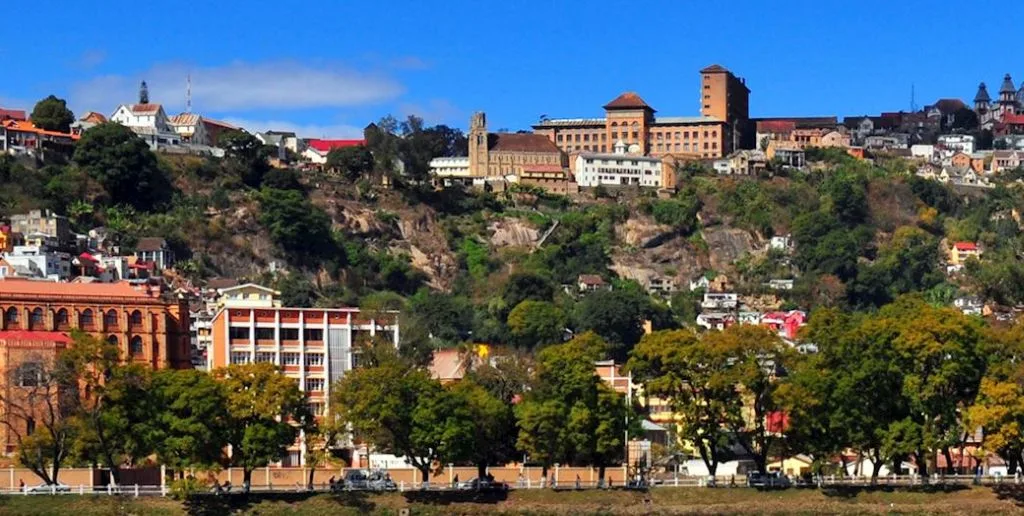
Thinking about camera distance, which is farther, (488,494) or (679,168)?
(679,168)

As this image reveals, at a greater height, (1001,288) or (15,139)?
(15,139)

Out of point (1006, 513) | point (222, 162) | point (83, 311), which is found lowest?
point (1006, 513)

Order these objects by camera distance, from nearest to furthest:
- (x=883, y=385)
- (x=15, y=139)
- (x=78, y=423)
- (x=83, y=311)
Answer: (x=78, y=423) < (x=883, y=385) < (x=83, y=311) < (x=15, y=139)

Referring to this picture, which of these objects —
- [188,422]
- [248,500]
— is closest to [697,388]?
[248,500]

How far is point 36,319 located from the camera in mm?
97312

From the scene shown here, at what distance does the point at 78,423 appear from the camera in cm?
7712

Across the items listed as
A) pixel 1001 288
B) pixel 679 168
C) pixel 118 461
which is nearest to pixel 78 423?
pixel 118 461

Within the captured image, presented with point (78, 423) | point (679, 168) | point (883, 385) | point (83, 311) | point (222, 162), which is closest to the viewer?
point (78, 423)

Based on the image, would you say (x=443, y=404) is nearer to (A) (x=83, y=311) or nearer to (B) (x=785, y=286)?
(A) (x=83, y=311)

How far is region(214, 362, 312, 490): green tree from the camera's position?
7888 centimetres

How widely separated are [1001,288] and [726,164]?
46674mm

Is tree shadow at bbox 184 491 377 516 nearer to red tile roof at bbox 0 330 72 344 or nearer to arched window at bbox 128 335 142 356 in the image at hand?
red tile roof at bbox 0 330 72 344

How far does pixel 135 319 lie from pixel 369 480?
22734mm

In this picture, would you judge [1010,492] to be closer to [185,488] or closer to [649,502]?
[649,502]
